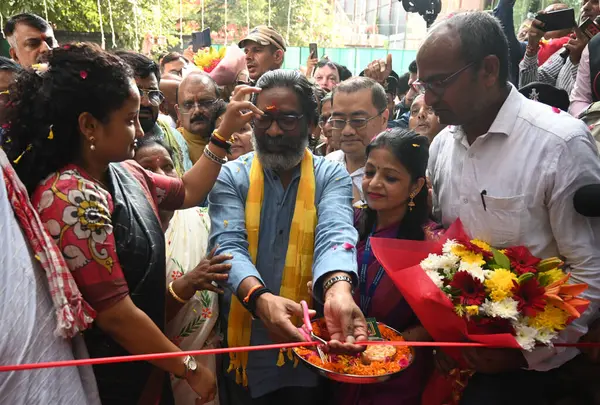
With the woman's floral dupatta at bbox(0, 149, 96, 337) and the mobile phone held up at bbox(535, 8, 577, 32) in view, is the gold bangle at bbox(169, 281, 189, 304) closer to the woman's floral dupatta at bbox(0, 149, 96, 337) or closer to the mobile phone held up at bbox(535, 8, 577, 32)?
the woman's floral dupatta at bbox(0, 149, 96, 337)

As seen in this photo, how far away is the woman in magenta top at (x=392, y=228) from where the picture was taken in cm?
222

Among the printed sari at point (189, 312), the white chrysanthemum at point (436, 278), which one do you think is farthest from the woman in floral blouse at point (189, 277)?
the white chrysanthemum at point (436, 278)

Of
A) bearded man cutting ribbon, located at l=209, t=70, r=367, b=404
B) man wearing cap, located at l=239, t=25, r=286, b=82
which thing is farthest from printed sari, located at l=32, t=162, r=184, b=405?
man wearing cap, located at l=239, t=25, r=286, b=82

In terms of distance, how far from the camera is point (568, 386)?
2150mm

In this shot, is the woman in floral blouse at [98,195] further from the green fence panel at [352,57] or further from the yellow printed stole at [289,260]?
the green fence panel at [352,57]

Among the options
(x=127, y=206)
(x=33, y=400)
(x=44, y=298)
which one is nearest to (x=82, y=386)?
(x=33, y=400)

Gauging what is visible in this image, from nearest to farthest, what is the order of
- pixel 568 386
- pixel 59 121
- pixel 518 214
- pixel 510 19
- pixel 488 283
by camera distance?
pixel 59 121
pixel 488 283
pixel 518 214
pixel 568 386
pixel 510 19

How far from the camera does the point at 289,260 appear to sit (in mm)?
2160

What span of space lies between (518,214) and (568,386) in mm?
934

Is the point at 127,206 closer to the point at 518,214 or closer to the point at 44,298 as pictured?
the point at 44,298

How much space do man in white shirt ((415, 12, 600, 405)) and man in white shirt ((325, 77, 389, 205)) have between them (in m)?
1.22

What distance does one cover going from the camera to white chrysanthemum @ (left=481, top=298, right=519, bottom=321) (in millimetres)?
1667

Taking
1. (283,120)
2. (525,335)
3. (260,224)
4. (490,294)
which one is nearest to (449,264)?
(490,294)

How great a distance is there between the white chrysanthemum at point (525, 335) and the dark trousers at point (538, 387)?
1.34 feet
